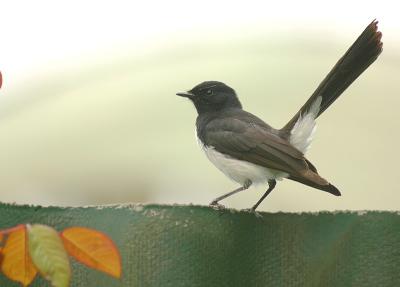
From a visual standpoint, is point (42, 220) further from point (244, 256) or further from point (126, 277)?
point (244, 256)

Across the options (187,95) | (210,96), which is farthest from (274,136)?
(187,95)

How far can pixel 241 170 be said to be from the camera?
3.66 metres

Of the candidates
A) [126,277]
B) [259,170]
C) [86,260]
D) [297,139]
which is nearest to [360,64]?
[297,139]

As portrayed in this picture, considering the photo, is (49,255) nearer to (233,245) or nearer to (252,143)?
(233,245)

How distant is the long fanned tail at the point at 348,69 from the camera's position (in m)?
3.32

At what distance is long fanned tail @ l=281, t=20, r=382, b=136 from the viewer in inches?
131

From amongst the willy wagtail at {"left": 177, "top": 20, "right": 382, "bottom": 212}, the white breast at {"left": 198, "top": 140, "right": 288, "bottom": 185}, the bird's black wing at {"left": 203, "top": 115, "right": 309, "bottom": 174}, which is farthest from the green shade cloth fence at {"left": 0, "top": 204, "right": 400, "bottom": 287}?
the white breast at {"left": 198, "top": 140, "right": 288, "bottom": 185}

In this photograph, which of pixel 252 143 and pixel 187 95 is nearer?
pixel 252 143

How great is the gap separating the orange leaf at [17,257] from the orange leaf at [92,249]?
→ 0.35ft

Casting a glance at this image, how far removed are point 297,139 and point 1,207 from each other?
6.81ft

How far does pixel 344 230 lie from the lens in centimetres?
230

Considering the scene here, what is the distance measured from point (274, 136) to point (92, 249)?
2.27 m

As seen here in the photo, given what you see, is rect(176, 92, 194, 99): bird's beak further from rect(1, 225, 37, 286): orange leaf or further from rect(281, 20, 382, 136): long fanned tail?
rect(1, 225, 37, 286): orange leaf

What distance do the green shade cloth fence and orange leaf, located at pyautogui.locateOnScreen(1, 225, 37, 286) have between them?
43 cm
